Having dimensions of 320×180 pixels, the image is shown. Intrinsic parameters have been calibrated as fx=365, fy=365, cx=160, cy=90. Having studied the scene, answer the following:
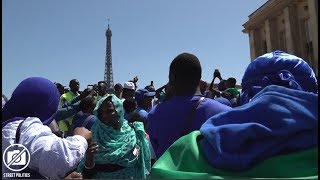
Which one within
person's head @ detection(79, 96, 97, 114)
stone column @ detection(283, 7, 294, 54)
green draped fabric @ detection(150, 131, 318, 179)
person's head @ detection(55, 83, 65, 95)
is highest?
stone column @ detection(283, 7, 294, 54)

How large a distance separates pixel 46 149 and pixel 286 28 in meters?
26.7

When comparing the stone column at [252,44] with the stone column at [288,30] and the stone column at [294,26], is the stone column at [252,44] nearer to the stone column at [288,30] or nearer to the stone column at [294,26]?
the stone column at [288,30]

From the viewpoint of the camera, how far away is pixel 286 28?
26516mm

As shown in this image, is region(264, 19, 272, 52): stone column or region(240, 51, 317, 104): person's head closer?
region(240, 51, 317, 104): person's head

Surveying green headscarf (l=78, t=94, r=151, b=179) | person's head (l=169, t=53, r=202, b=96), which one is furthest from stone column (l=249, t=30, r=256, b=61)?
person's head (l=169, t=53, r=202, b=96)

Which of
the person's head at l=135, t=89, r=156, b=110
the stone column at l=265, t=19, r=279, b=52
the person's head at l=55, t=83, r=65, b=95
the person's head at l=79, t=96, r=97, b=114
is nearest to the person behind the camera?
the person's head at l=79, t=96, r=97, b=114

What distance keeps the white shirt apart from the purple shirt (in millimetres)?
597

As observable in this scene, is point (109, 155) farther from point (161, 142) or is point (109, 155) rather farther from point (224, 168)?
point (224, 168)

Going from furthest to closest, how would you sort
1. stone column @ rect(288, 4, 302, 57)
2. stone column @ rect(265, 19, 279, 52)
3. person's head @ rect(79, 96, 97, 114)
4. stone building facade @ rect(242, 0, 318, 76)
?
stone column @ rect(265, 19, 279, 52) → stone column @ rect(288, 4, 302, 57) → stone building facade @ rect(242, 0, 318, 76) → person's head @ rect(79, 96, 97, 114)

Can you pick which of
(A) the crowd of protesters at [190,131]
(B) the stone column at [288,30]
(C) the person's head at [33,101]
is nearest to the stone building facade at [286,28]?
(B) the stone column at [288,30]

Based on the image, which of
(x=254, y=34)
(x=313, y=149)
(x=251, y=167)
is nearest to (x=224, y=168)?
(x=251, y=167)

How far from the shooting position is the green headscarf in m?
3.34

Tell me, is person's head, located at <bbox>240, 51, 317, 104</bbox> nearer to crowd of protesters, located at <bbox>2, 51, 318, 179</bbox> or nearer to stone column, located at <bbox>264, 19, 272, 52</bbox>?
crowd of protesters, located at <bbox>2, 51, 318, 179</bbox>

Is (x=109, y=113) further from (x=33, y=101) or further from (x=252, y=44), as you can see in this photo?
(x=252, y=44)
